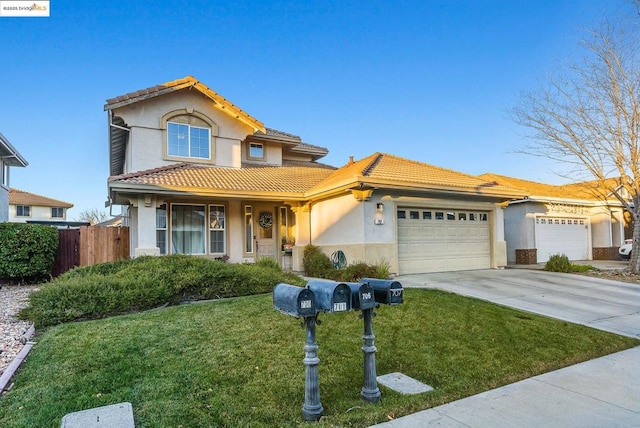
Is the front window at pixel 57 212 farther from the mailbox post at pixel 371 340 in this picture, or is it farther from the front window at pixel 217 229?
the mailbox post at pixel 371 340

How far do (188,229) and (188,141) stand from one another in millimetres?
3594

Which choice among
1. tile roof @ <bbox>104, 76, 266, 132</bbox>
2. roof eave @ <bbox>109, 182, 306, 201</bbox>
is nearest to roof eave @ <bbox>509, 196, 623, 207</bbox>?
roof eave @ <bbox>109, 182, 306, 201</bbox>

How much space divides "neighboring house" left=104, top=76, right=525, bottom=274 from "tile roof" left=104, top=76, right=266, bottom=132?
0.13ft

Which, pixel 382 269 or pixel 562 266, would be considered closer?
pixel 382 269

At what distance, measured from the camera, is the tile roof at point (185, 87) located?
1355 cm

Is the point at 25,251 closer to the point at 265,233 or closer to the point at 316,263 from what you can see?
the point at 265,233

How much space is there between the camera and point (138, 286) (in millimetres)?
7934

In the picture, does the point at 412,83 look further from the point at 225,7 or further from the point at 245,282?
the point at 245,282

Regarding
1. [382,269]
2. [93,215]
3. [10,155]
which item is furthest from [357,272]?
[93,215]

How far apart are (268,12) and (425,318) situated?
36.1 ft

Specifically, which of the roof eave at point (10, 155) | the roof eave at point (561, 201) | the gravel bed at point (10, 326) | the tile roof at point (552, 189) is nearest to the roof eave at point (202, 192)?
the gravel bed at point (10, 326)

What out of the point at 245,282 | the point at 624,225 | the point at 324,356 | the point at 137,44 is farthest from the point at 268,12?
the point at 624,225

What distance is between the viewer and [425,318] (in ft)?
23.4

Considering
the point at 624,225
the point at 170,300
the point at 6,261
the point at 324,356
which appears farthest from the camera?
the point at 624,225
